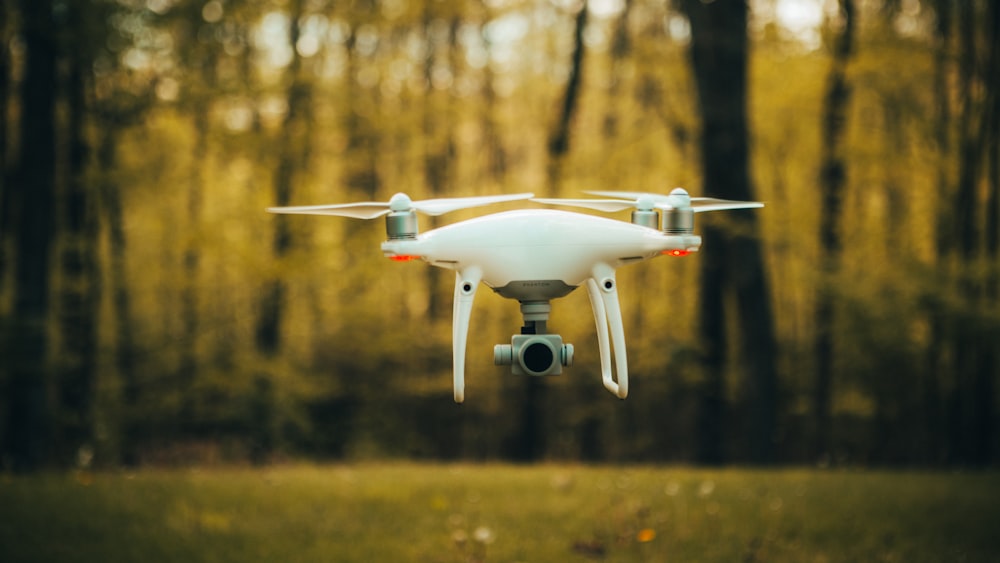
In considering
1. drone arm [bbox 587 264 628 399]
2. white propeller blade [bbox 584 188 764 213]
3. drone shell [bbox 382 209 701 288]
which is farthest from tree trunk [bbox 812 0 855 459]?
drone shell [bbox 382 209 701 288]

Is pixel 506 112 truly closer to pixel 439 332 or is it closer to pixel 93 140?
pixel 439 332

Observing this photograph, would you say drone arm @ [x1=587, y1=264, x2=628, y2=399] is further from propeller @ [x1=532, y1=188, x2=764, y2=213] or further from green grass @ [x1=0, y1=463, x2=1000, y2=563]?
green grass @ [x1=0, y1=463, x2=1000, y2=563]

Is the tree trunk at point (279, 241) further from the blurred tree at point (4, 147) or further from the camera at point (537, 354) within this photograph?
the camera at point (537, 354)

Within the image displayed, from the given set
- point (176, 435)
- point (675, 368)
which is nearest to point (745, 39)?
point (675, 368)

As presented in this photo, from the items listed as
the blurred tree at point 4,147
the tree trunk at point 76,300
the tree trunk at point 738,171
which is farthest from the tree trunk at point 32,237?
the tree trunk at point 738,171

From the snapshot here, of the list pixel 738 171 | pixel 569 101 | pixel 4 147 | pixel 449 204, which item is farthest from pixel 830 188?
pixel 449 204

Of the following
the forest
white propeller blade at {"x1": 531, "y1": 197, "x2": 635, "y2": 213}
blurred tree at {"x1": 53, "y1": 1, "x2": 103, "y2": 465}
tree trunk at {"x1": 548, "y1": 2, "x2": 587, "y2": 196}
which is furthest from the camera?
tree trunk at {"x1": 548, "y1": 2, "x2": 587, "y2": 196}
